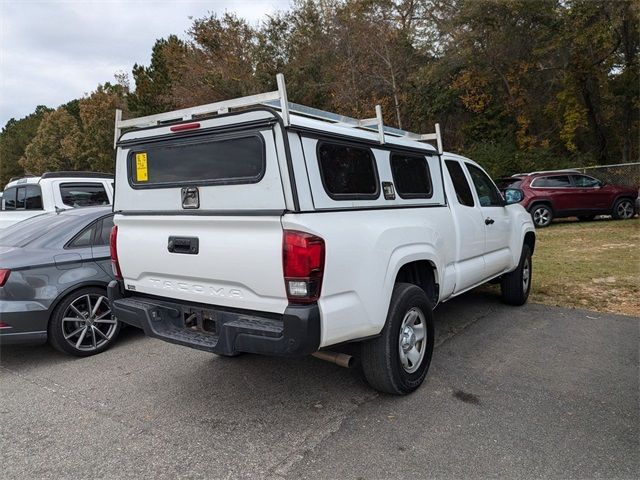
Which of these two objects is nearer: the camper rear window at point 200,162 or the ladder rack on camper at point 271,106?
the ladder rack on camper at point 271,106

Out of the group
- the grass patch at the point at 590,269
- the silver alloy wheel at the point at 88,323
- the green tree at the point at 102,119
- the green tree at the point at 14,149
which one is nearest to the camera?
the silver alloy wheel at the point at 88,323

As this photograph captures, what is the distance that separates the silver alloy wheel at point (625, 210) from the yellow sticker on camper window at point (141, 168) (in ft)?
51.5

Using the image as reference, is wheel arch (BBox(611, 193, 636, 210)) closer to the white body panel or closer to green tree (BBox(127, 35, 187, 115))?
the white body panel

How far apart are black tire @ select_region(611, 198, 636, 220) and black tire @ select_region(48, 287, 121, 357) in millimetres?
15396

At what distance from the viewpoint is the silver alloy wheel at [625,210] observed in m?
14.9

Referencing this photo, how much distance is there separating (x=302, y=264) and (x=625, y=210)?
1583 centimetres

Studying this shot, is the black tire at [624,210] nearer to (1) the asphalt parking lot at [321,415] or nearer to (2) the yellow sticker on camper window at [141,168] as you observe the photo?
(1) the asphalt parking lot at [321,415]

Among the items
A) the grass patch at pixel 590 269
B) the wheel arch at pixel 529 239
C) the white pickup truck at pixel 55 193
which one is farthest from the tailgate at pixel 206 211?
the white pickup truck at pixel 55 193

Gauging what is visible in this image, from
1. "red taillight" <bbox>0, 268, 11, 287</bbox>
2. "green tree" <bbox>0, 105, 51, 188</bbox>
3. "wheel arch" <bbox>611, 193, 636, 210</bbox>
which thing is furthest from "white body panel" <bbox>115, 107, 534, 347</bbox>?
"green tree" <bbox>0, 105, 51, 188</bbox>

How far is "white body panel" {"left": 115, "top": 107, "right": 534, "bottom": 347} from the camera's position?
2814 millimetres

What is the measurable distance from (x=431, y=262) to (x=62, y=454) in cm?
299

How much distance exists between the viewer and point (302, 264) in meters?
2.69

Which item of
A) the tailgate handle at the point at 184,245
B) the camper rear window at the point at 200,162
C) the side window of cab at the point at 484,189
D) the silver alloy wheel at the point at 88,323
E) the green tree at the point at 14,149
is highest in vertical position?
the green tree at the point at 14,149

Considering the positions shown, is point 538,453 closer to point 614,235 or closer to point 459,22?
point 614,235
